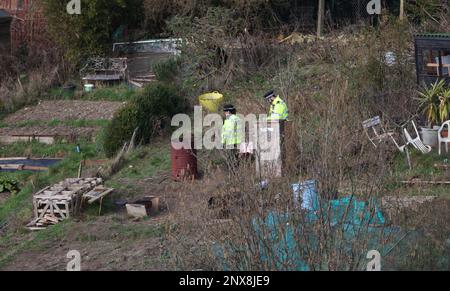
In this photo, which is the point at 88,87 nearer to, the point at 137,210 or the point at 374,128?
the point at 374,128

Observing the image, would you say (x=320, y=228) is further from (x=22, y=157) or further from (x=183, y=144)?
(x=22, y=157)

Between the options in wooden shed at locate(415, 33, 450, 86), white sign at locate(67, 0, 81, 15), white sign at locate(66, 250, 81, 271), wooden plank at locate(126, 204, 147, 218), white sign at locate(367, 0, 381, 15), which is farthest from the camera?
white sign at locate(367, 0, 381, 15)

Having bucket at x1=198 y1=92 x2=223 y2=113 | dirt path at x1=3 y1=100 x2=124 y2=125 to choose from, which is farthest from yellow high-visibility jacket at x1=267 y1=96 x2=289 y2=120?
dirt path at x1=3 y1=100 x2=124 y2=125

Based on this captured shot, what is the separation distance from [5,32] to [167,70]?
23.3ft

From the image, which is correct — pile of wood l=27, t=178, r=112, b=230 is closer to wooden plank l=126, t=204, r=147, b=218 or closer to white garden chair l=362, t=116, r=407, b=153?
wooden plank l=126, t=204, r=147, b=218

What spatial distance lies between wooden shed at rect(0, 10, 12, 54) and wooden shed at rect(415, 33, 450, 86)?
47.3ft

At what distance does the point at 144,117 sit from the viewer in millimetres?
19312

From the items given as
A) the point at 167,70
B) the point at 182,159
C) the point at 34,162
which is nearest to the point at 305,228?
the point at 182,159

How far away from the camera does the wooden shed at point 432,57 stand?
1759 centimetres

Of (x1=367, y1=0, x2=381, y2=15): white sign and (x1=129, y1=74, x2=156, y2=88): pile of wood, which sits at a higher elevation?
(x1=367, y1=0, x2=381, y2=15): white sign

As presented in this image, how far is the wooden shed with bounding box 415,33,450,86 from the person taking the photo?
1759cm

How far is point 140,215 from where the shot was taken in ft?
46.5
